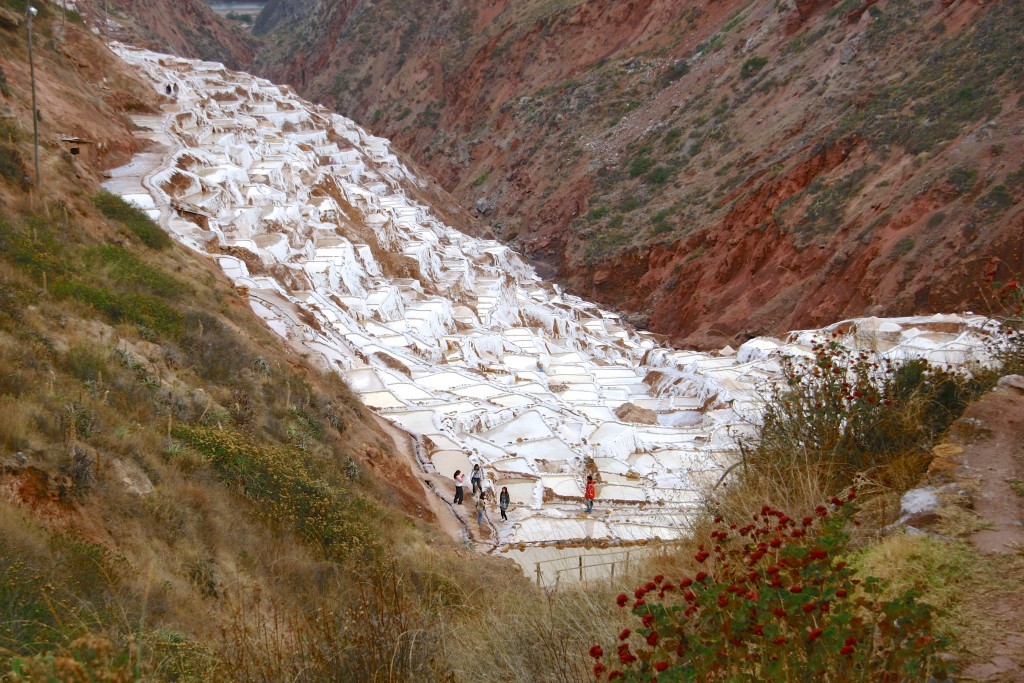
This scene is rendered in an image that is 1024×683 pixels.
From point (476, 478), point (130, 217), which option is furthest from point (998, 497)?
point (130, 217)

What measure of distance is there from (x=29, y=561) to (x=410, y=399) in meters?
12.7

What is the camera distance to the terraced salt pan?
44.6ft

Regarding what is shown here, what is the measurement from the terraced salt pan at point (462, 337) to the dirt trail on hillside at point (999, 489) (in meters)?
1.08

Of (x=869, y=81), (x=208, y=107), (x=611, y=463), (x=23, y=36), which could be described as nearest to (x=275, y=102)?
(x=208, y=107)

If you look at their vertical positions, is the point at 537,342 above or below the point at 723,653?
above

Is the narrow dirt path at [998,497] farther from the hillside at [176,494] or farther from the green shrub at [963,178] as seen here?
the green shrub at [963,178]

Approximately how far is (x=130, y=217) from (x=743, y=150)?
27.9 meters

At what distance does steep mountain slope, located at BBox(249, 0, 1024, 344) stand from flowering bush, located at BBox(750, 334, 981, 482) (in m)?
8.88

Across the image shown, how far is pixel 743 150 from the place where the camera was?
3453 centimetres

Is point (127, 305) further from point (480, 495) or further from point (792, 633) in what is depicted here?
point (792, 633)

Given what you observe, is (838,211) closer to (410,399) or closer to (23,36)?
(410,399)

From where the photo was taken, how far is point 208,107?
33875mm

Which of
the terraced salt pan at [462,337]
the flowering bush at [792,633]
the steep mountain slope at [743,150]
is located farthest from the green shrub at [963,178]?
the flowering bush at [792,633]

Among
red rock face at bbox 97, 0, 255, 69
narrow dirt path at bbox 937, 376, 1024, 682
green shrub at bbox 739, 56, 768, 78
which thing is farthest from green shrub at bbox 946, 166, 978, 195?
red rock face at bbox 97, 0, 255, 69
